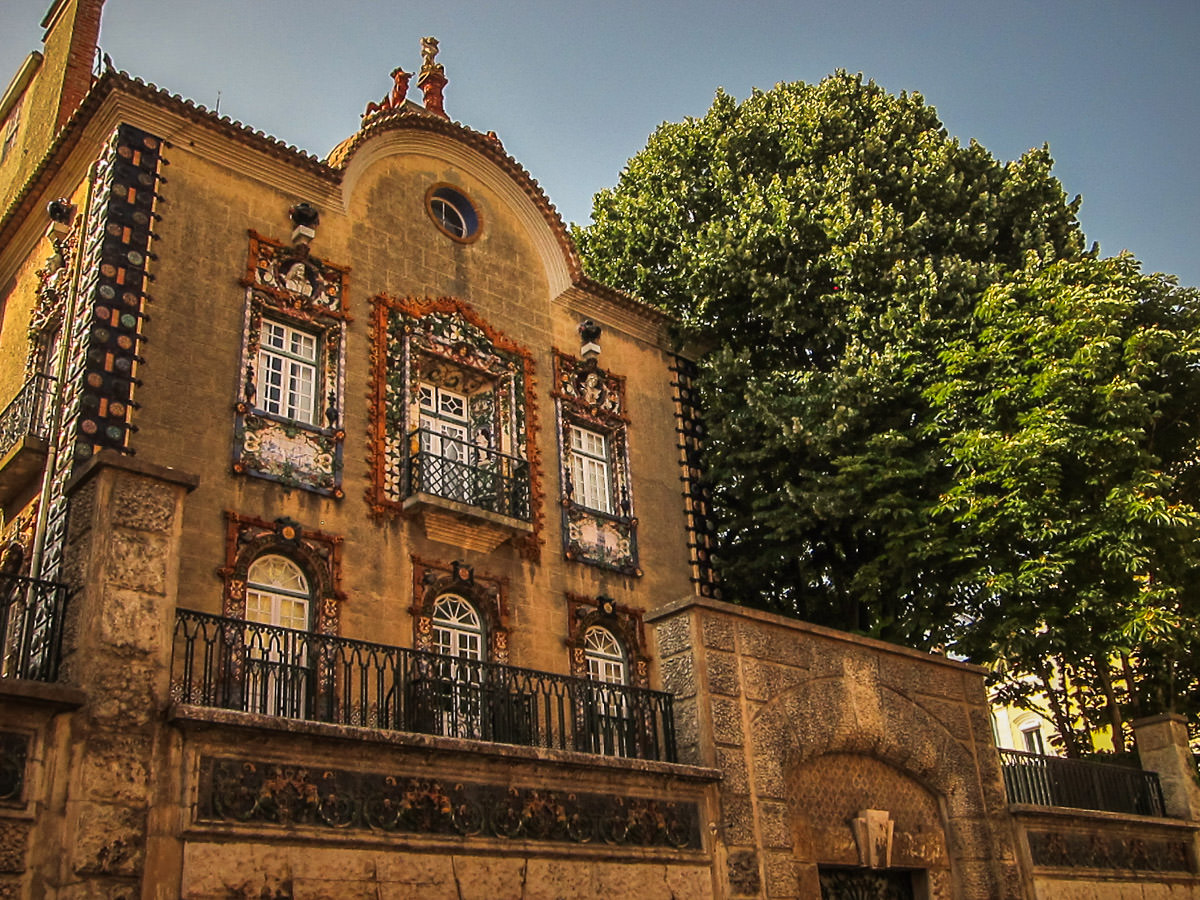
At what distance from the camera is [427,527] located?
1689 centimetres

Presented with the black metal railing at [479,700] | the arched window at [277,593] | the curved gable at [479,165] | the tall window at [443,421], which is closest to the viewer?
the black metal railing at [479,700]

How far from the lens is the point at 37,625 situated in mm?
9867

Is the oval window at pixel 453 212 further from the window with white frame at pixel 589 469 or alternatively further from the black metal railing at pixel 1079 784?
the black metal railing at pixel 1079 784

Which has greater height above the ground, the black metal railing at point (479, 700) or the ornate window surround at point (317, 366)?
the ornate window surround at point (317, 366)

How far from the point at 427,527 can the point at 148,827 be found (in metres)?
8.17

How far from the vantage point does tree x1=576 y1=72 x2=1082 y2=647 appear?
63.6 feet

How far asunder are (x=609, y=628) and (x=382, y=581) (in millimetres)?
4021

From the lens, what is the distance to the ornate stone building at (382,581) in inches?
373

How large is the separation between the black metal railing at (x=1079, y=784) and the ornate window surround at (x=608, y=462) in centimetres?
624

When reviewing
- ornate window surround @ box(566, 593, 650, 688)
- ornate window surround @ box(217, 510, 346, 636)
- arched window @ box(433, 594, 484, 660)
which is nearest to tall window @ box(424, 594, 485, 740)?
ornate window surround @ box(217, 510, 346, 636)

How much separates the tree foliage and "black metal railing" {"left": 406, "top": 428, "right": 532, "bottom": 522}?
14.1 feet

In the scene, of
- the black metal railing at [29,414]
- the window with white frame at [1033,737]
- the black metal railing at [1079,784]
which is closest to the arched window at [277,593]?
the black metal railing at [29,414]

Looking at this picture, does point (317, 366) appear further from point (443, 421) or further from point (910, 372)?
point (910, 372)

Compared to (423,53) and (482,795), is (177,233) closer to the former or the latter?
(423,53)
